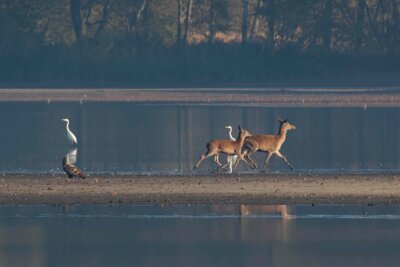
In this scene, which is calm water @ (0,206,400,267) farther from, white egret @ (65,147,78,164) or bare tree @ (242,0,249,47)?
bare tree @ (242,0,249,47)

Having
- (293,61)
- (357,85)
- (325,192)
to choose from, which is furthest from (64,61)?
(325,192)

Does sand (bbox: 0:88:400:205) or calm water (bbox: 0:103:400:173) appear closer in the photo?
sand (bbox: 0:88:400:205)

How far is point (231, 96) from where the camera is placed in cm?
5894

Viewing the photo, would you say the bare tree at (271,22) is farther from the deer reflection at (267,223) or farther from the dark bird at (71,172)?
the deer reflection at (267,223)

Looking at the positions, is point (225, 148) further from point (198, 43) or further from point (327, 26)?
point (198, 43)

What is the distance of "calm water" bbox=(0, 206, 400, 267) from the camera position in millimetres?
17375

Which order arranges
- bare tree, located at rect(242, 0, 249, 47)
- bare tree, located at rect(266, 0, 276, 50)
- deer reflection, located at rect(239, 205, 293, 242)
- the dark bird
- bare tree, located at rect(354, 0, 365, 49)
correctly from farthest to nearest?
1. bare tree, located at rect(242, 0, 249, 47)
2. bare tree, located at rect(266, 0, 276, 50)
3. bare tree, located at rect(354, 0, 365, 49)
4. the dark bird
5. deer reflection, located at rect(239, 205, 293, 242)

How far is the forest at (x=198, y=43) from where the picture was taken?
69938 mm

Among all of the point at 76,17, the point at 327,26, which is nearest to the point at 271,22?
the point at 327,26

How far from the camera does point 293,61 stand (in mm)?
70250

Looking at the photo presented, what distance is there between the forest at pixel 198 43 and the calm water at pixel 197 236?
4460cm

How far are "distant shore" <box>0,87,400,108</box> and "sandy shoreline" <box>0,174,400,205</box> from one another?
26.7 m

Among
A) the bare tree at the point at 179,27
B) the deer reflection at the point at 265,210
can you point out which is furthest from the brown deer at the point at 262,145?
the bare tree at the point at 179,27

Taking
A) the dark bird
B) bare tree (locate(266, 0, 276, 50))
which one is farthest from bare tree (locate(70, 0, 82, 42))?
the dark bird
